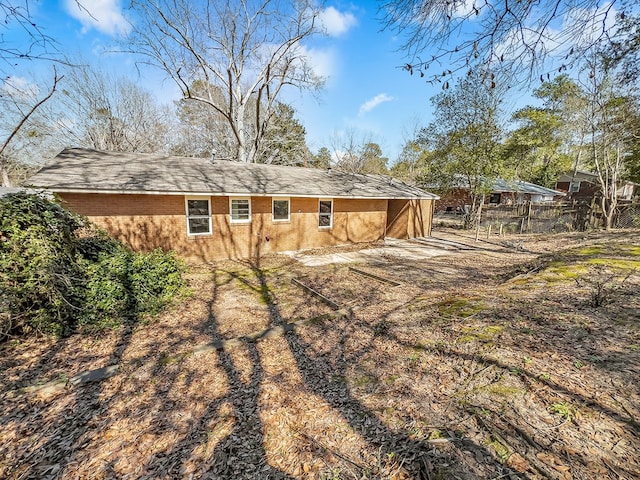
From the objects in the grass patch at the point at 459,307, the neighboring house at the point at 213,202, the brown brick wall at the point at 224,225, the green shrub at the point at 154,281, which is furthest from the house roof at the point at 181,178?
the grass patch at the point at 459,307

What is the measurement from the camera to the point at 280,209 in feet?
38.4

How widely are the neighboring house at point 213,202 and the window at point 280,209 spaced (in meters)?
0.04

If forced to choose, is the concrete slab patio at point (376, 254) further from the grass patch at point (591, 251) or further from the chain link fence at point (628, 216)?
the chain link fence at point (628, 216)

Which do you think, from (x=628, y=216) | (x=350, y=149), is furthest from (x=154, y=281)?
(x=350, y=149)

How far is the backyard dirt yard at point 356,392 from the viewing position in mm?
2195

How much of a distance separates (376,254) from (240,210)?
5861 mm

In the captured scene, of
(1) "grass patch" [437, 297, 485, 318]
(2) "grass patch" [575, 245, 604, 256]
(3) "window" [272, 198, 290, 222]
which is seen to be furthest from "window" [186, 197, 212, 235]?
(2) "grass patch" [575, 245, 604, 256]

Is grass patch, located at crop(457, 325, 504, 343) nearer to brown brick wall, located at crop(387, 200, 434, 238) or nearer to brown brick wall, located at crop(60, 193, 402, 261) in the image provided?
brown brick wall, located at crop(60, 193, 402, 261)

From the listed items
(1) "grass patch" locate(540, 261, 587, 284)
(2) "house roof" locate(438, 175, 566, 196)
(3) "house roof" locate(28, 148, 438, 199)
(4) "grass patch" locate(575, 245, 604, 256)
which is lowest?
(1) "grass patch" locate(540, 261, 587, 284)

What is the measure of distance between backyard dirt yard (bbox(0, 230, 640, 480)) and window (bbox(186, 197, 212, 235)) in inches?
183

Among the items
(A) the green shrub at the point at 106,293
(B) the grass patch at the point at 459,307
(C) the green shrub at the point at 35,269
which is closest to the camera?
(C) the green shrub at the point at 35,269

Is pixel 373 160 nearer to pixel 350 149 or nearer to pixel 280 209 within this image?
pixel 350 149

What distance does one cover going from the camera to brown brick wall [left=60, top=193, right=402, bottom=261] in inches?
337

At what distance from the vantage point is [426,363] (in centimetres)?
352
